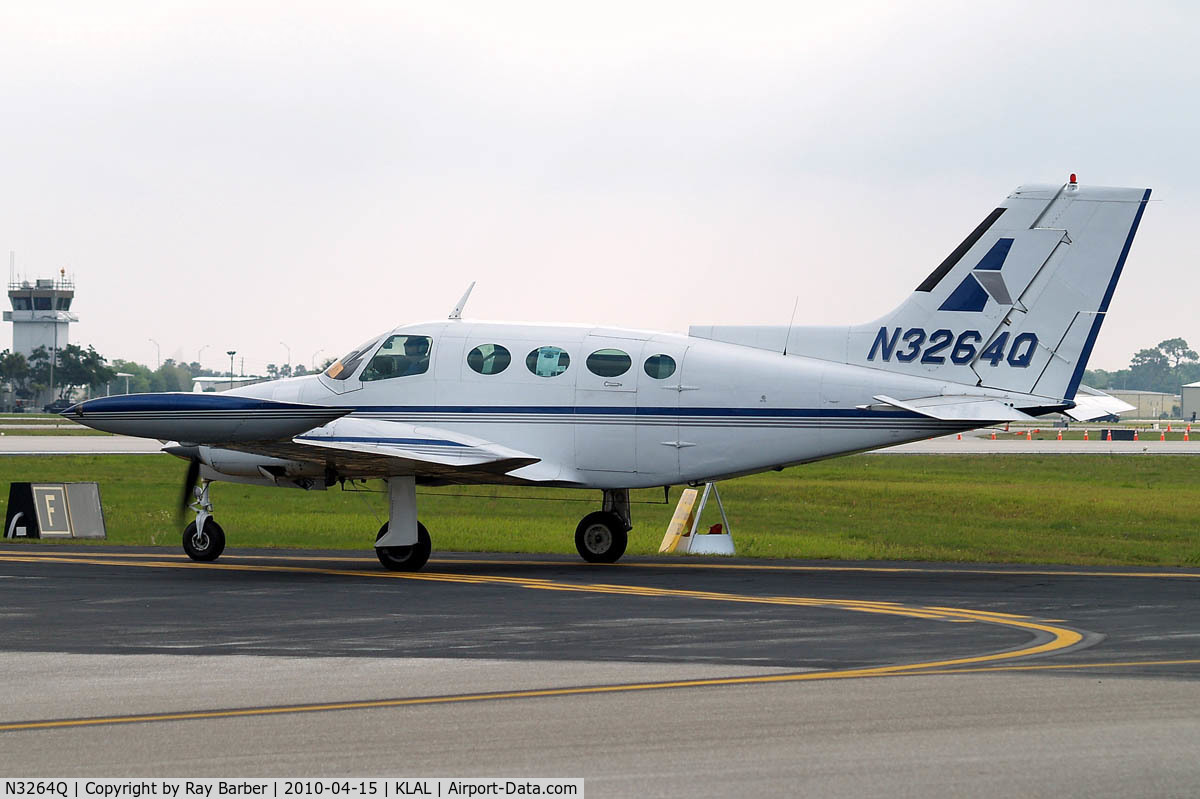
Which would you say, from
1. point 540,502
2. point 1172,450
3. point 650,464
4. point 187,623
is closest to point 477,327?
point 650,464

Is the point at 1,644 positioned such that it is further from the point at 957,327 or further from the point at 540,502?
the point at 540,502

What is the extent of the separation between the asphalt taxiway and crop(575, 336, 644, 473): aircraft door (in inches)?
128

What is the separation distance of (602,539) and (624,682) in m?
11.7

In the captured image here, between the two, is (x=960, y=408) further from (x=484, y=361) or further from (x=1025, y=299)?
(x=484, y=361)

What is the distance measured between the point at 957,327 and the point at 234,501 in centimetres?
2166

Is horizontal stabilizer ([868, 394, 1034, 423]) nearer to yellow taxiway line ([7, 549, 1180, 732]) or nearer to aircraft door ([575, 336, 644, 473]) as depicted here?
yellow taxiway line ([7, 549, 1180, 732])

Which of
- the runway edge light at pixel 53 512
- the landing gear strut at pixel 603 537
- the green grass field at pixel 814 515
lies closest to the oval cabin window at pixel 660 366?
the landing gear strut at pixel 603 537

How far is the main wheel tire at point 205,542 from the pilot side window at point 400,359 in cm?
330

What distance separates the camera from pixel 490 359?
72.8 ft

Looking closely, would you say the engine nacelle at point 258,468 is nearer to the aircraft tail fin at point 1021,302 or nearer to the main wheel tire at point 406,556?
the main wheel tire at point 406,556

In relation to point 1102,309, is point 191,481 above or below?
below

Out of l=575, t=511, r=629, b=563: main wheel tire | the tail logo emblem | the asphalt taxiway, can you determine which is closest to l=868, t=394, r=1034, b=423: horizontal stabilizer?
the tail logo emblem

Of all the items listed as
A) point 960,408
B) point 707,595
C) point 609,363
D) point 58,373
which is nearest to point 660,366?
point 609,363

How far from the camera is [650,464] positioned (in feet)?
70.7
